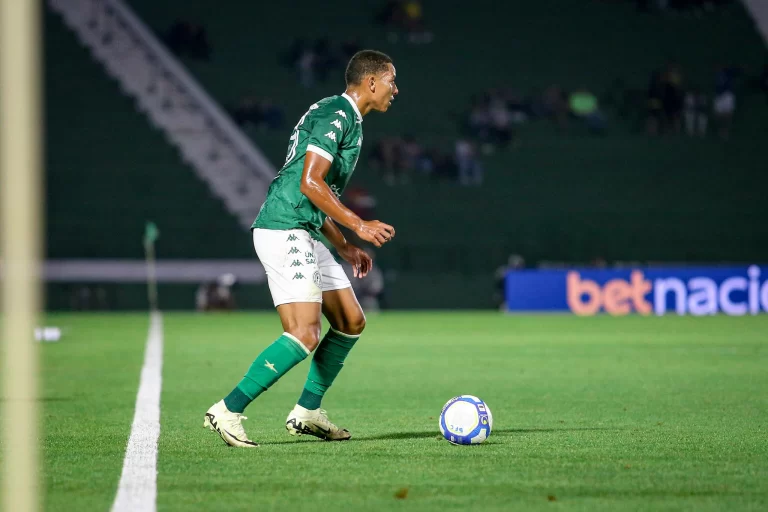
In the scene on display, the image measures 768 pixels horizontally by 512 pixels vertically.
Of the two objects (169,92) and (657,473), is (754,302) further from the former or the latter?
(657,473)

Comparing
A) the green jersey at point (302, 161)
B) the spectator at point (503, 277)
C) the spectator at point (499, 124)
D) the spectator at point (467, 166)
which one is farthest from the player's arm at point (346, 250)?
the spectator at point (499, 124)

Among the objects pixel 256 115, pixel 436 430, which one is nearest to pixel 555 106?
pixel 256 115

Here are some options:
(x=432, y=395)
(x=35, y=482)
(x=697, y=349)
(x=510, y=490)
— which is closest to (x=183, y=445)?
(x=35, y=482)

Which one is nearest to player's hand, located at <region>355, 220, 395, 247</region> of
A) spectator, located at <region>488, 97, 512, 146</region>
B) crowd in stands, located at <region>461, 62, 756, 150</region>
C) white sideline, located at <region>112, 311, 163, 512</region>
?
white sideline, located at <region>112, 311, 163, 512</region>

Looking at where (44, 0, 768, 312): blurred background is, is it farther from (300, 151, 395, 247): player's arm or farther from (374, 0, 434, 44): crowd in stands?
(300, 151, 395, 247): player's arm

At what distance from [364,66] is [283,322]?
1503 mm

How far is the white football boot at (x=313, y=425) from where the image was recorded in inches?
290

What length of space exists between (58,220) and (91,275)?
8.77ft

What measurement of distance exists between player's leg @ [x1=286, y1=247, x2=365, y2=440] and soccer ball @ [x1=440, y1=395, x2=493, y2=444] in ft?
2.07

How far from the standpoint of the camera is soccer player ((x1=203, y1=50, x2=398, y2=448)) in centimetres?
697

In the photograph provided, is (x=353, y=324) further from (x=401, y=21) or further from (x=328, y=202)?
(x=401, y=21)

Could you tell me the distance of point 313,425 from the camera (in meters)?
7.37

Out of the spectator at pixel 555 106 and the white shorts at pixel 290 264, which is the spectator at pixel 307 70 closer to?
the spectator at pixel 555 106

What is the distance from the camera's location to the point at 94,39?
1409 inches
